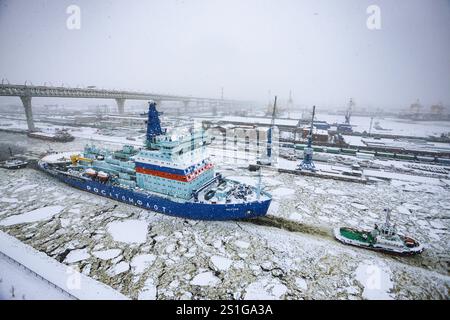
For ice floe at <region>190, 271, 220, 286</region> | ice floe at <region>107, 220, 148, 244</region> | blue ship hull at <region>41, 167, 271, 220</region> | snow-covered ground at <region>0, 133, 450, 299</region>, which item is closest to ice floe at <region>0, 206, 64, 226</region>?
snow-covered ground at <region>0, 133, 450, 299</region>

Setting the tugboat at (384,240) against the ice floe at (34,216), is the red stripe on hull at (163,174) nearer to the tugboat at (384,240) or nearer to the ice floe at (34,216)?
the ice floe at (34,216)

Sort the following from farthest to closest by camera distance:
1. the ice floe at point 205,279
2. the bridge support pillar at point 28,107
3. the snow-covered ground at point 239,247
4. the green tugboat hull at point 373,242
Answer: the bridge support pillar at point 28,107
the green tugboat hull at point 373,242
the ice floe at point 205,279
the snow-covered ground at point 239,247

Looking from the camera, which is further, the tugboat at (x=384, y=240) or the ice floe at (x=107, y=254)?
the tugboat at (x=384, y=240)

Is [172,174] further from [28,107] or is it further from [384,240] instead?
[28,107]

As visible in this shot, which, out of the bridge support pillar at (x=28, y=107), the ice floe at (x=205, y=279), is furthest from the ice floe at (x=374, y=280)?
the bridge support pillar at (x=28, y=107)
